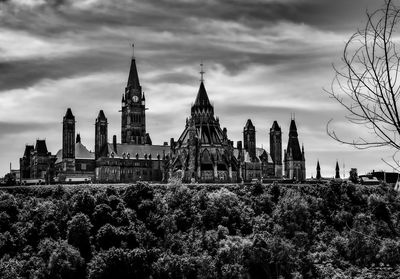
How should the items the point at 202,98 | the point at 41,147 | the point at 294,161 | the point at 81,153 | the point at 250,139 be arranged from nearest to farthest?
the point at 202,98
the point at 81,153
the point at 41,147
the point at 250,139
the point at 294,161

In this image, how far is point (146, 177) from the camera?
138m

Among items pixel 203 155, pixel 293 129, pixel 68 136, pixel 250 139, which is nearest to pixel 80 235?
pixel 203 155

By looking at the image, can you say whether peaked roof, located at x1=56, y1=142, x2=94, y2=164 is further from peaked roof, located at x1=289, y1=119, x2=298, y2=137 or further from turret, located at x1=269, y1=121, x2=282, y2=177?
peaked roof, located at x1=289, y1=119, x2=298, y2=137

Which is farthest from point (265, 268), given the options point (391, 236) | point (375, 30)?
point (375, 30)

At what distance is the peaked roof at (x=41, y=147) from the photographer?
141875 millimetres

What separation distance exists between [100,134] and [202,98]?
86.9 ft

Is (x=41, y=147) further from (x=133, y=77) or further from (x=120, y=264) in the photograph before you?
(x=120, y=264)

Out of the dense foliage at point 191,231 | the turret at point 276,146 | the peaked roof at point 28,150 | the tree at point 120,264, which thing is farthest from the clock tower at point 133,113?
the tree at point 120,264

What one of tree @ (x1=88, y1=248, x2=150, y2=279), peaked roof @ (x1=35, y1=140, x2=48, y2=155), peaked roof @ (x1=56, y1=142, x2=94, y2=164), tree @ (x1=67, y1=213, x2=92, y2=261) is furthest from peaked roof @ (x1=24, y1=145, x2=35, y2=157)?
tree @ (x1=88, y1=248, x2=150, y2=279)

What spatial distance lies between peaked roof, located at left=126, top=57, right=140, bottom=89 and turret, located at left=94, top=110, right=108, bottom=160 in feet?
71.8

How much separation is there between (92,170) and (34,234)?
2246 inches

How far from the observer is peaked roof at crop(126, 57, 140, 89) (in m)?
158

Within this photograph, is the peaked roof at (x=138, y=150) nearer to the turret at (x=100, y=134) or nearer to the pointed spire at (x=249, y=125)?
the turret at (x=100, y=134)

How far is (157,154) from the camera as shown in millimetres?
143500
